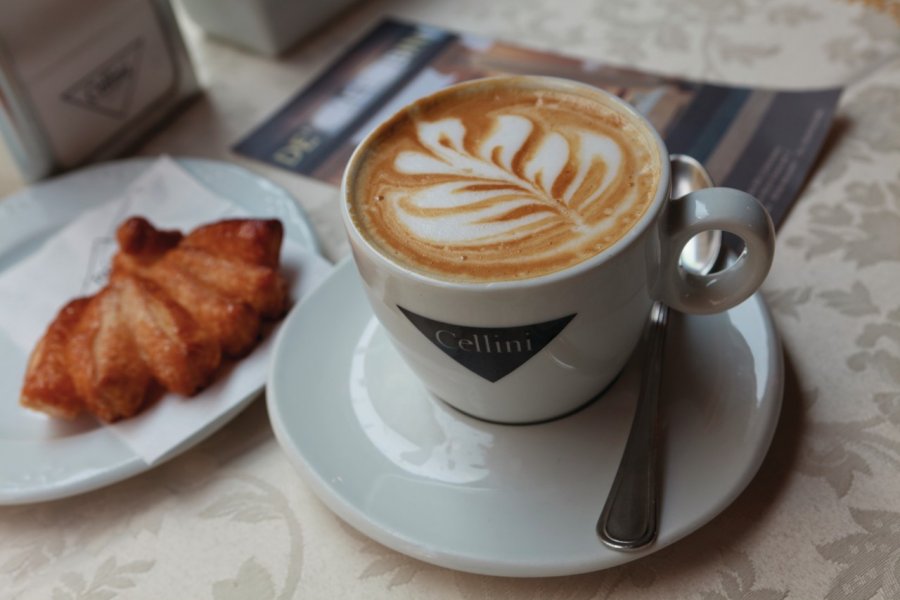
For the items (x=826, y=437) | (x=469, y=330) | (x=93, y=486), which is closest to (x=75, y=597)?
(x=93, y=486)

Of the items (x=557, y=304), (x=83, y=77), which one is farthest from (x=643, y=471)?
(x=83, y=77)

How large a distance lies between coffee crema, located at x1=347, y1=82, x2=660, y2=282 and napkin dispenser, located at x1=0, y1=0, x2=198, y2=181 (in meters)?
0.53

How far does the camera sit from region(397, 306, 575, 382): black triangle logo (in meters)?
0.54

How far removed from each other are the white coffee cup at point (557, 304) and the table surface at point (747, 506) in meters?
0.13

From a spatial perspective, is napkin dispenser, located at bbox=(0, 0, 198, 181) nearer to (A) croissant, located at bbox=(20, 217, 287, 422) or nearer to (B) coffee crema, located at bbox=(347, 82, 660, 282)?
(A) croissant, located at bbox=(20, 217, 287, 422)

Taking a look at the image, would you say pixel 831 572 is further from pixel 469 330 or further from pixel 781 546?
pixel 469 330

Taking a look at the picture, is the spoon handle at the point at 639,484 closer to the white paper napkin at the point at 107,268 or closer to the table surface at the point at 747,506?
the table surface at the point at 747,506

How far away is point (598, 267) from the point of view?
20.5 inches

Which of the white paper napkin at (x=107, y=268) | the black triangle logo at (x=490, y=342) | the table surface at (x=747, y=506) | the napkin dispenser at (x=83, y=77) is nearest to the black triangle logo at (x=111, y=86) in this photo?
the napkin dispenser at (x=83, y=77)

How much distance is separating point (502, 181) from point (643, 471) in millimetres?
222

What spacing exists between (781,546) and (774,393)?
0.35 ft

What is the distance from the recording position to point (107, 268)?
2.97 ft

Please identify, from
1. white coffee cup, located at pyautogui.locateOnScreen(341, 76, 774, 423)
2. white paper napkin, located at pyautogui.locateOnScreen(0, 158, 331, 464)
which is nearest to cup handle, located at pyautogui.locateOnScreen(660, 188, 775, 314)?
white coffee cup, located at pyautogui.locateOnScreen(341, 76, 774, 423)

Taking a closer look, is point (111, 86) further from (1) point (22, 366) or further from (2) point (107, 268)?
(1) point (22, 366)
